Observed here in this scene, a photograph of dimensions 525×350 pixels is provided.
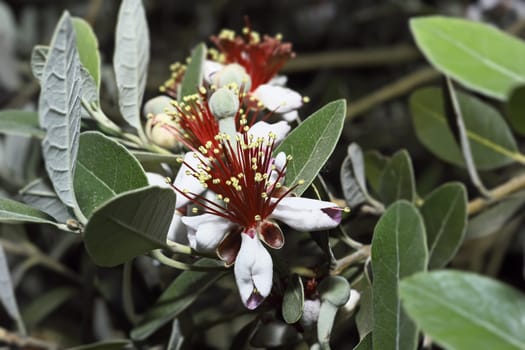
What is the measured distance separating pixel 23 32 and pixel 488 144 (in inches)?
53.6

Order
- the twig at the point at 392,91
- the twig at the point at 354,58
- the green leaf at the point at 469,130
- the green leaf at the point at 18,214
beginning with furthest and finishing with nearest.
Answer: the twig at the point at 354,58, the twig at the point at 392,91, the green leaf at the point at 469,130, the green leaf at the point at 18,214

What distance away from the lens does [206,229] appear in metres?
0.79

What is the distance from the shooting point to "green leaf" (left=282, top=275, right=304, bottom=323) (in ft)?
2.56

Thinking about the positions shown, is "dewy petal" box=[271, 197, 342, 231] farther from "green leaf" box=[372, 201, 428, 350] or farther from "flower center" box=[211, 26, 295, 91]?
"flower center" box=[211, 26, 295, 91]

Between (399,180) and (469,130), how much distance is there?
0.24 metres

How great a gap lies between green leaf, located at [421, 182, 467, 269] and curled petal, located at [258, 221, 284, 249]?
275mm

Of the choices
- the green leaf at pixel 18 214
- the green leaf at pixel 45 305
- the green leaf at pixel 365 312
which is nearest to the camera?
the green leaf at pixel 18 214

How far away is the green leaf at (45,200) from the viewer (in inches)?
35.4

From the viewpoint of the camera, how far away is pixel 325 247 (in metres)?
0.86

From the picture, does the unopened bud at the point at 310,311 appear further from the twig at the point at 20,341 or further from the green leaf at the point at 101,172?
the twig at the point at 20,341

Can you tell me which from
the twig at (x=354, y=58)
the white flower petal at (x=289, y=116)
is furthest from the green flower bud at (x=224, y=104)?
the twig at (x=354, y=58)

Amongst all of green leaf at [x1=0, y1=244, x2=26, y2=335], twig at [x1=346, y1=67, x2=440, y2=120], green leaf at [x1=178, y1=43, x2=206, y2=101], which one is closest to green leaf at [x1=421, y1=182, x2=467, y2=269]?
green leaf at [x1=178, y1=43, x2=206, y2=101]

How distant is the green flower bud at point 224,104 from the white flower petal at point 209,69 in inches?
5.7

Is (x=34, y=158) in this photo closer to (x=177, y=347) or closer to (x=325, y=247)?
(x=177, y=347)
